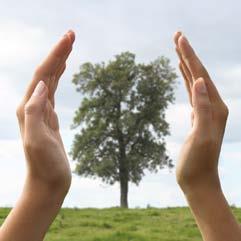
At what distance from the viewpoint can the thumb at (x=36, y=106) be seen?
286cm

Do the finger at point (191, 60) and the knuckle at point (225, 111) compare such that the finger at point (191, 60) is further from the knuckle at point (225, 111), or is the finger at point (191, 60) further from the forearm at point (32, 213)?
the forearm at point (32, 213)

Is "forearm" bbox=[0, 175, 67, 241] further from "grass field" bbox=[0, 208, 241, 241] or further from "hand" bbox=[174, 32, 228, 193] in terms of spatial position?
"grass field" bbox=[0, 208, 241, 241]

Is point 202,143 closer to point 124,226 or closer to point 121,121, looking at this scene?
point 124,226

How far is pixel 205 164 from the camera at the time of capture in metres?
3.01

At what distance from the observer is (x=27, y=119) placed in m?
2.86

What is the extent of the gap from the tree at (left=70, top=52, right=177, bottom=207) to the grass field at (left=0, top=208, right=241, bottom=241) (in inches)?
609

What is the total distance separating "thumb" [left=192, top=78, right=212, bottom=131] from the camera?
302 centimetres

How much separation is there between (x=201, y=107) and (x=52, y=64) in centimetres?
81

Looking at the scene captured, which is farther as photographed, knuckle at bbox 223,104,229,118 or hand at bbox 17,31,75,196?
knuckle at bbox 223,104,229,118

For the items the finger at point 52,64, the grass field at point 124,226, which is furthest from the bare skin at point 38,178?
the grass field at point 124,226

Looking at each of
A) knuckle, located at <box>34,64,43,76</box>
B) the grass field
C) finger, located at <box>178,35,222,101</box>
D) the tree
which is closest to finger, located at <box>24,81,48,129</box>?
knuckle, located at <box>34,64,43,76</box>

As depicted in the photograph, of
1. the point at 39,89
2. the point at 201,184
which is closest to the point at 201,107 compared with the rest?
the point at 201,184

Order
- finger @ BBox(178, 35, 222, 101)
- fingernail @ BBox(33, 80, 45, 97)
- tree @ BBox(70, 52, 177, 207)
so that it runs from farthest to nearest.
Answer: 1. tree @ BBox(70, 52, 177, 207)
2. finger @ BBox(178, 35, 222, 101)
3. fingernail @ BBox(33, 80, 45, 97)

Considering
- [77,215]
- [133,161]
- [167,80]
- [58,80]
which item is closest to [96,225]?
[77,215]
